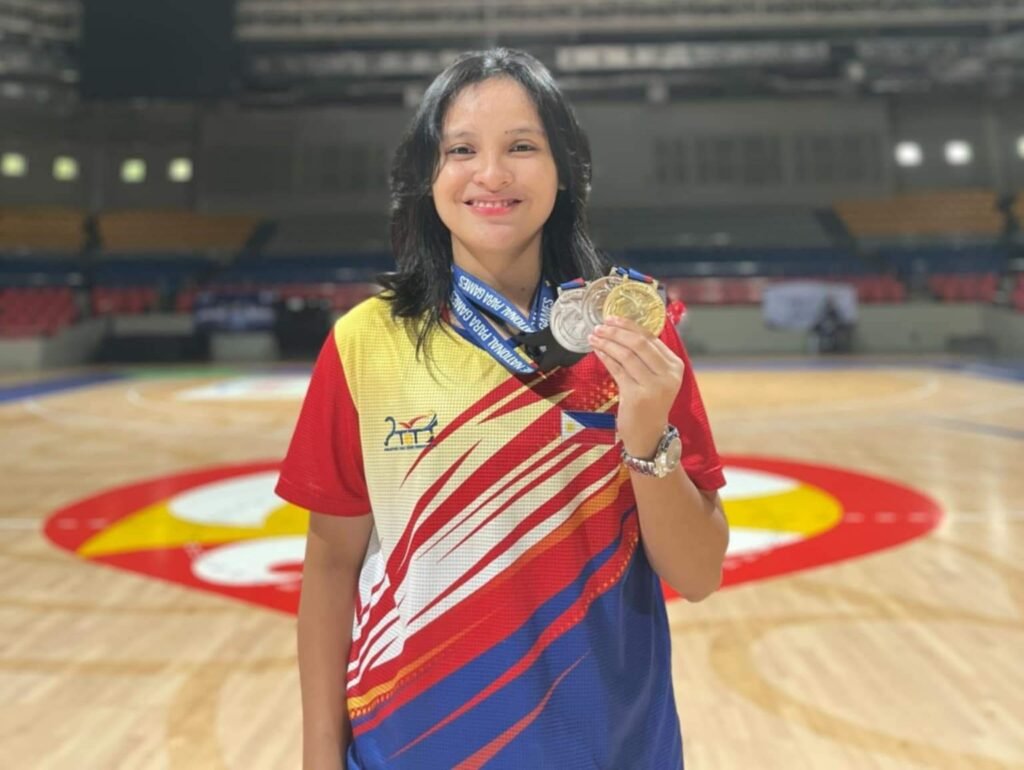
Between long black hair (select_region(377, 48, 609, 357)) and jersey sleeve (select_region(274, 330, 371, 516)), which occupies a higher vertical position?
long black hair (select_region(377, 48, 609, 357))

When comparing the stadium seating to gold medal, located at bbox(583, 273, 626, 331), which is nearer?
gold medal, located at bbox(583, 273, 626, 331)

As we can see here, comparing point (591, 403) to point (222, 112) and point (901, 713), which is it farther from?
point (222, 112)

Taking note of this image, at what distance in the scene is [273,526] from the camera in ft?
14.1

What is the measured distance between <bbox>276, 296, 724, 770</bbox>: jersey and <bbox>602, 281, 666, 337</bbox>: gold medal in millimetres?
130

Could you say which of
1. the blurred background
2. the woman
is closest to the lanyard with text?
the woman

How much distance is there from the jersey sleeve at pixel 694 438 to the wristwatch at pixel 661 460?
3.7 inches

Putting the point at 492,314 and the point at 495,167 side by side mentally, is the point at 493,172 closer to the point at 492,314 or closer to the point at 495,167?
the point at 495,167

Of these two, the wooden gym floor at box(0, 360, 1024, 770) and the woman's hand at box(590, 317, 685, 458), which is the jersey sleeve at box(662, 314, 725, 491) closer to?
the woman's hand at box(590, 317, 685, 458)

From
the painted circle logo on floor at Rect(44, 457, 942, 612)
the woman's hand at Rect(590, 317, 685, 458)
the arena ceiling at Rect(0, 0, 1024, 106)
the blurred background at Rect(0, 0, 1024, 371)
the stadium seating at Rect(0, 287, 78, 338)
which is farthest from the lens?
the arena ceiling at Rect(0, 0, 1024, 106)

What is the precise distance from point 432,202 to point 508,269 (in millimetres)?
124

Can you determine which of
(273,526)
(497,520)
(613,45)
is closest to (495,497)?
(497,520)

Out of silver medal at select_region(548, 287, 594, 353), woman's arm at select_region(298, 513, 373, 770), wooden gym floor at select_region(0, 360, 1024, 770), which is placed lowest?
wooden gym floor at select_region(0, 360, 1024, 770)

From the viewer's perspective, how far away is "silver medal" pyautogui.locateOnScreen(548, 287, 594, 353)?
822mm

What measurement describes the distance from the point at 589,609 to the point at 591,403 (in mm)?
219
